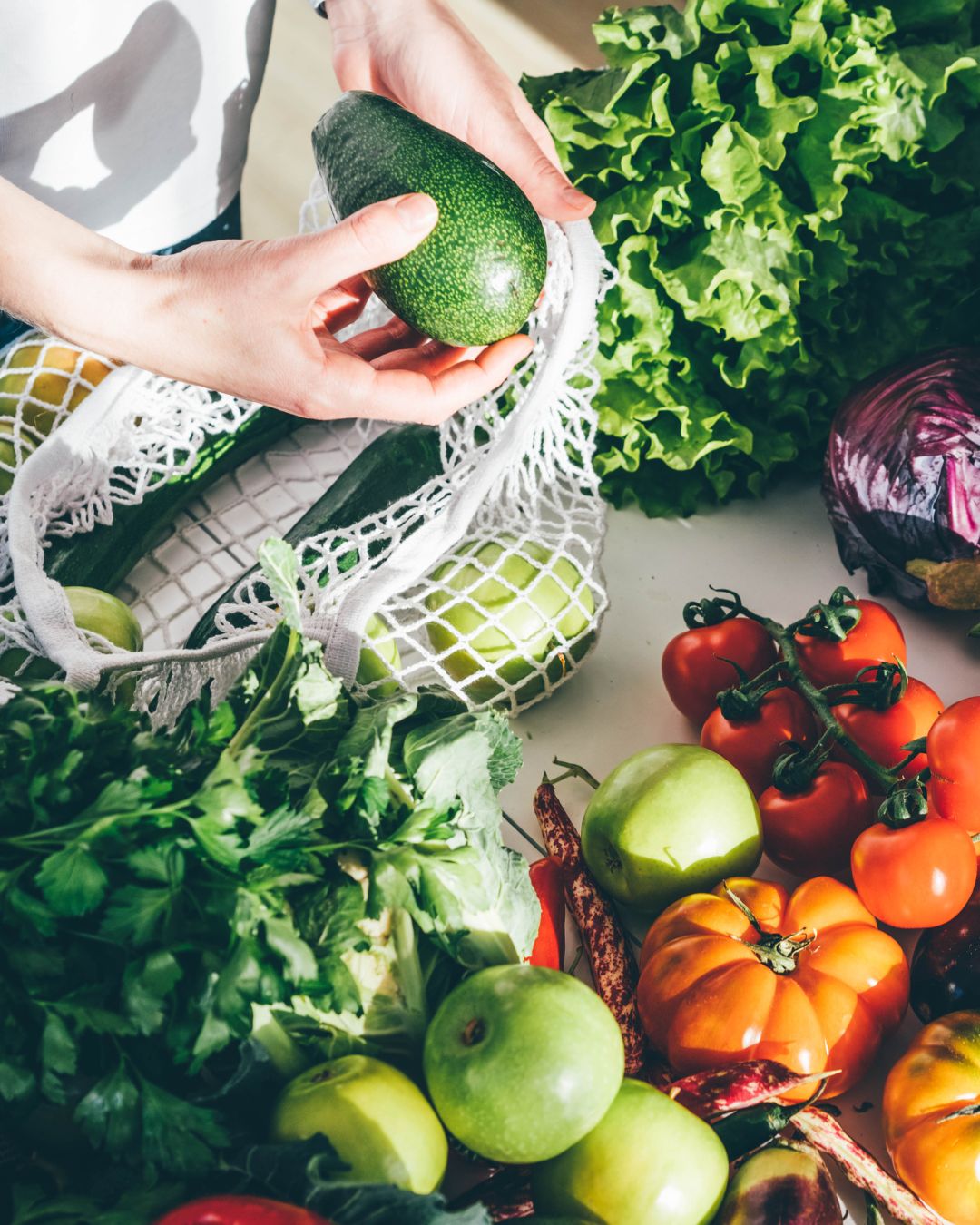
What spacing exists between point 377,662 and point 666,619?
38 centimetres

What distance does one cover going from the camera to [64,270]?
2.64 ft

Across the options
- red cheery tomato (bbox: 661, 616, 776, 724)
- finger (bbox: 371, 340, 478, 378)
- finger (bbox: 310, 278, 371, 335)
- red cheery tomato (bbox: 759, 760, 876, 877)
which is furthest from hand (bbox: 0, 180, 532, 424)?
red cheery tomato (bbox: 759, 760, 876, 877)

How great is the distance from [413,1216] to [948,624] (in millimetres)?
852

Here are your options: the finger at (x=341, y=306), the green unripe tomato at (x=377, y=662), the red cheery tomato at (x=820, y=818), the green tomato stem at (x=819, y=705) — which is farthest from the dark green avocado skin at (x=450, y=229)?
the red cheery tomato at (x=820, y=818)

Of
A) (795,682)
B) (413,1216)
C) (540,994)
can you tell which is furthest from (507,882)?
(795,682)

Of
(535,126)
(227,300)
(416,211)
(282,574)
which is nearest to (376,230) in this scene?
(416,211)

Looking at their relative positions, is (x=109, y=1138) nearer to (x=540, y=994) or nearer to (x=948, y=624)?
(x=540, y=994)

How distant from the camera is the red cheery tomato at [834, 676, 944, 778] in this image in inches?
35.7

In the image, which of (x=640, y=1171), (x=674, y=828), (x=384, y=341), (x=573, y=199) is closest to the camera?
(x=640, y=1171)

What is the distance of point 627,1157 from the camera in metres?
0.63

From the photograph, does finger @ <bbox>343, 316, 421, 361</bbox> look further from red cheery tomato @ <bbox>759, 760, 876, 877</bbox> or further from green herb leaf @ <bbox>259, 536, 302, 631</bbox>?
red cheery tomato @ <bbox>759, 760, 876, 877</bbox>

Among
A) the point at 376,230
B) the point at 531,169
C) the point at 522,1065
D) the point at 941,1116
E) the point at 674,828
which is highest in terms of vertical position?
the point at 376,230

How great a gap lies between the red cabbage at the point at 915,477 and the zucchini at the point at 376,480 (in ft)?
1.44

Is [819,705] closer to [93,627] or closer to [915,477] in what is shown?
[915,477]
